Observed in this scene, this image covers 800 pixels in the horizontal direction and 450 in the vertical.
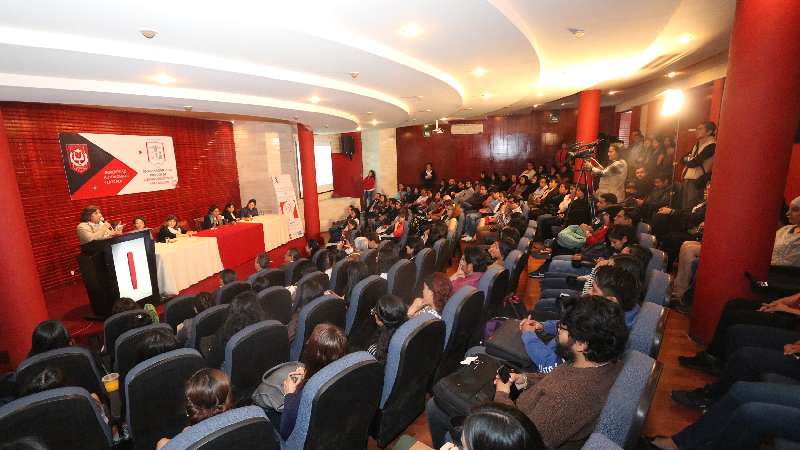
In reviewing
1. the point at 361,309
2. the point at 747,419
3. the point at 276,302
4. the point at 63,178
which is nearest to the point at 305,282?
the point at 276,302

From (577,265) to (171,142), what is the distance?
899 cm

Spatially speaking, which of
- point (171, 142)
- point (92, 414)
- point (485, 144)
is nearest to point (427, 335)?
point (92, 414)

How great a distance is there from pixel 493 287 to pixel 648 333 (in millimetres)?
1340

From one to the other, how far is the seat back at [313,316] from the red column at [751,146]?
326cm

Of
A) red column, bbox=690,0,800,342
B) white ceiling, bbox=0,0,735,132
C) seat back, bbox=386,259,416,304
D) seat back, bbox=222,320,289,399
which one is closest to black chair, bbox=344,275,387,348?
seat back, bbox=386,259,416,304

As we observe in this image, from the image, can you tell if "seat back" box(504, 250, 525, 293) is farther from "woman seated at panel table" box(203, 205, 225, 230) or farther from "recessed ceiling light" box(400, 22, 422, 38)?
"woman seated at panel table" box(203, 205, 225, 230)

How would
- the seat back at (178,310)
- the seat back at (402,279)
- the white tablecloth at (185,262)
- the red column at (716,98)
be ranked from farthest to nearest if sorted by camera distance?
the red column at (716,98)
the white tablecloth at (185,262)
the seat back at (402,279)
the seat back at (178,310)

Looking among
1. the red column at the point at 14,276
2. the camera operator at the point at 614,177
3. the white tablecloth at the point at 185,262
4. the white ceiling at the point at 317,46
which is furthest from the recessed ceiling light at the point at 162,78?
the camera operator at the point at 614,177

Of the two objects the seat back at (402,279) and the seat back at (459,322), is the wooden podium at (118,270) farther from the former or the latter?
the seat back at (459,322)

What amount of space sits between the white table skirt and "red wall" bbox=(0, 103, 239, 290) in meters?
1.98

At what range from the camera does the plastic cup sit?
100 inches

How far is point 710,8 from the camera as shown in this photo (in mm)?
4391

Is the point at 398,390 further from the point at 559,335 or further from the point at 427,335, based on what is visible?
the point at 559,335

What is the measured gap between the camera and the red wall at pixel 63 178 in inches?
252
